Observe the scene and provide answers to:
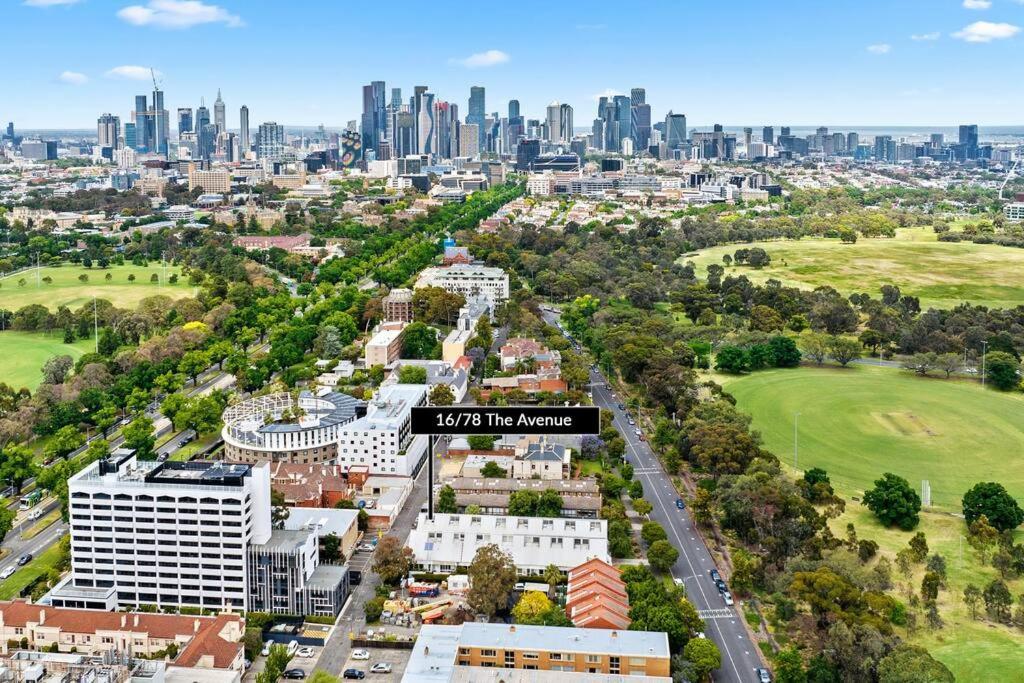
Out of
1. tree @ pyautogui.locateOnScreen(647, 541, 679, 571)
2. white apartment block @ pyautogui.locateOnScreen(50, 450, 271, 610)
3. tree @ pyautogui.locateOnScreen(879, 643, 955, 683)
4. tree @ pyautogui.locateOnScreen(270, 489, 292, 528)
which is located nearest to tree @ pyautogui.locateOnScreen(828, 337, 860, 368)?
tree @ pyautogui.locateOnScreen(647, 541, 679, 571)

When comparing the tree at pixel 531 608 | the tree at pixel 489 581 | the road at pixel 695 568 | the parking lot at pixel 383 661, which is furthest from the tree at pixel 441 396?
the parking lot at pixel 383 661

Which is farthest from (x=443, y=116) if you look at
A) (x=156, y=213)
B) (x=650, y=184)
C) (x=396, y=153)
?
(x=156, y=213)

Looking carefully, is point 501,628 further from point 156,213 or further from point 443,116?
point 443,116

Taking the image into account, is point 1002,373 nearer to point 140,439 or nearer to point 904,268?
point 904,268

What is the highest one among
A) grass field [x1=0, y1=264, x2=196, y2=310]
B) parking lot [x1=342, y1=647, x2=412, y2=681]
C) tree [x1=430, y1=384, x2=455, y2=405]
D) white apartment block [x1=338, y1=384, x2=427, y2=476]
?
grass field [x1=0, y1=264, x2=196, y2=310]

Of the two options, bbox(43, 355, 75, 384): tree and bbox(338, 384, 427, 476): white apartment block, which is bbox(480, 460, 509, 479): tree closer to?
bbox(338, 384, 427, 476): white apartment block
